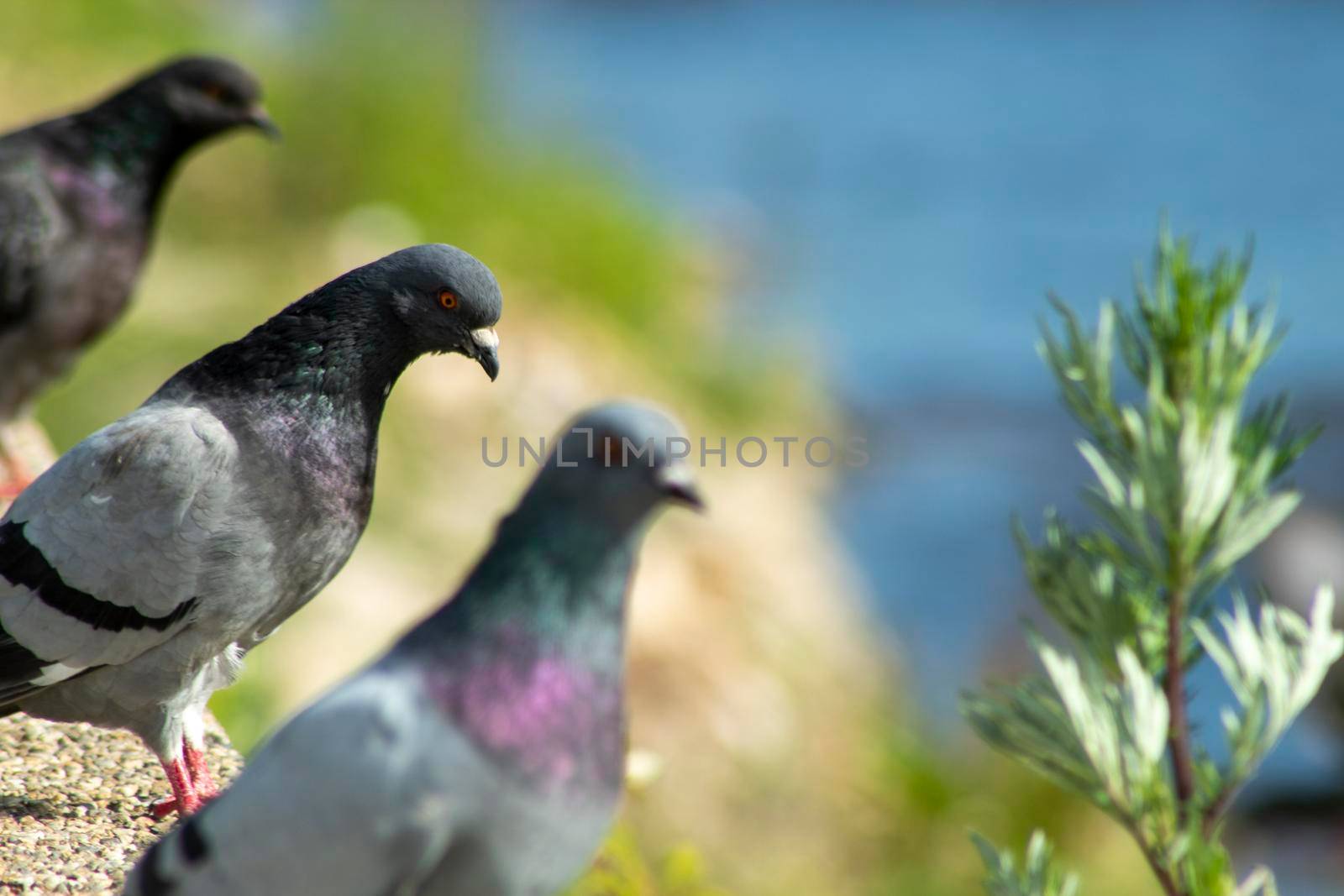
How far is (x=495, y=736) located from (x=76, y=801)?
106 centimetres

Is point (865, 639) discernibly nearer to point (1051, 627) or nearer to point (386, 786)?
point (1051, 627)

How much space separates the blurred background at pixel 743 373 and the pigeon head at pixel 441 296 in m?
0.83

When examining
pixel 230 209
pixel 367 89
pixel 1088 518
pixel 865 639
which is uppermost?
pixel 367 89

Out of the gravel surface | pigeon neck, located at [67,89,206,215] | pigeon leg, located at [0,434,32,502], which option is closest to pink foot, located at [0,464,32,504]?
pigeon leg, located at [0,434,32,502]

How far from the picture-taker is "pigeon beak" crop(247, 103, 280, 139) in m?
3.38

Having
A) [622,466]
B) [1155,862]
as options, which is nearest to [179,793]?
[622,466]

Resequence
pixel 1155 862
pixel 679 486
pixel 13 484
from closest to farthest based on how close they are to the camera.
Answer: pixel 679 486
pixel 1155 862
pixel 13 484

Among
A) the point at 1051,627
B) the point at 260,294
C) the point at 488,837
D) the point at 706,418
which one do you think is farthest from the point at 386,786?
the point at 706,418

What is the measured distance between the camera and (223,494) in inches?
75.0

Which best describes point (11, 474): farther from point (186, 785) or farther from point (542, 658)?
point (542, 658)

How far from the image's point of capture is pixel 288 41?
7.88 metres

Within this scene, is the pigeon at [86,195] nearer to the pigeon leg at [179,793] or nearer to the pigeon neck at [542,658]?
the pigeon leg at [179,793]

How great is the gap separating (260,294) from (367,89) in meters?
1.57

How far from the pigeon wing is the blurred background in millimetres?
834
